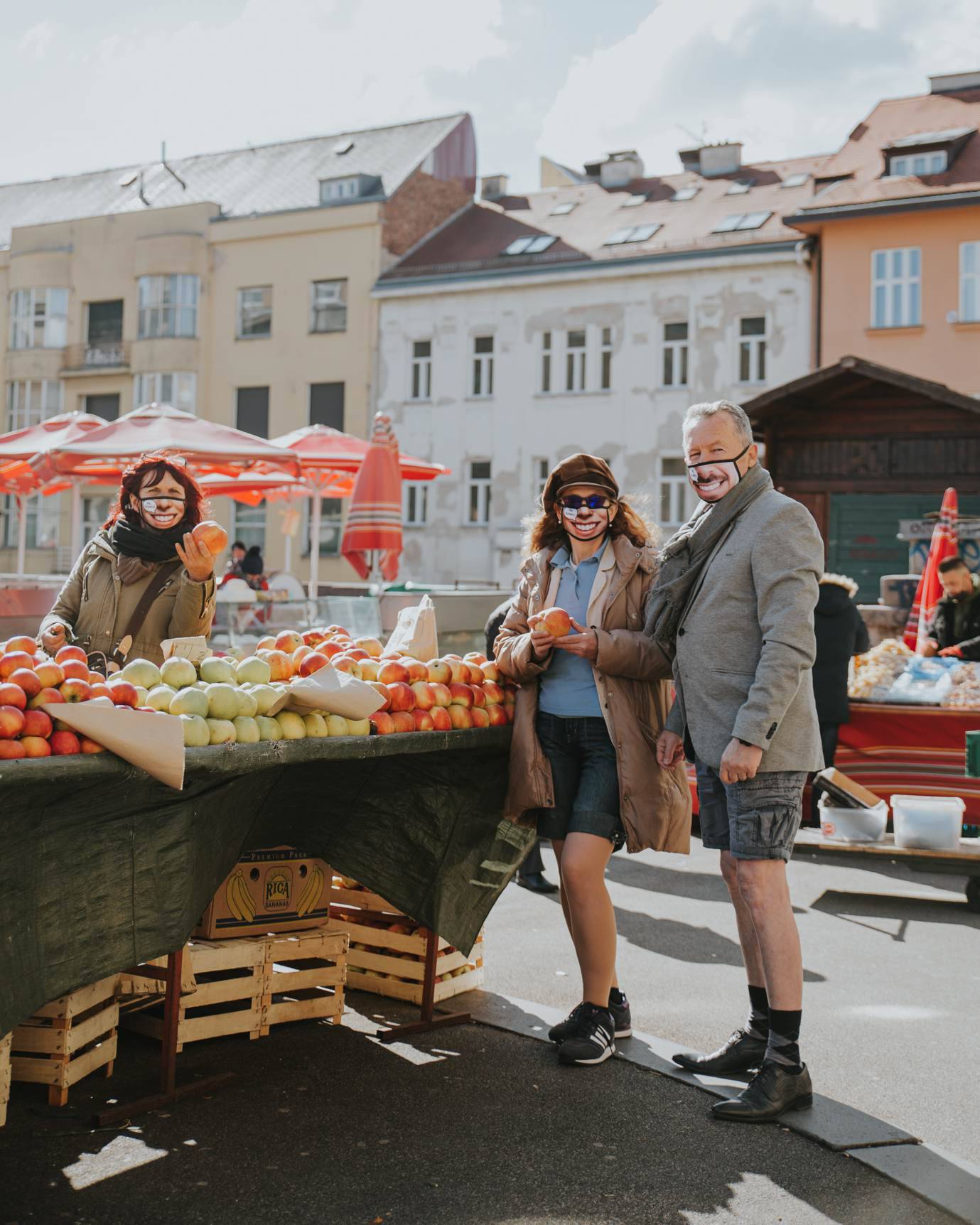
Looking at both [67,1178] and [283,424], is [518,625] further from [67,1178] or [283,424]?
[283,424]

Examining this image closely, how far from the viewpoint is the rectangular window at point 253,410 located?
3403 cm

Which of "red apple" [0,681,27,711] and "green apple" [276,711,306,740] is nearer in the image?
"red apple" [0,681,27,711]

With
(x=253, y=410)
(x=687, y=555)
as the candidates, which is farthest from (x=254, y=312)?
(x=687, y=555)

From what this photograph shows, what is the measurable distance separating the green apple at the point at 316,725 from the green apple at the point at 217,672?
26 cm

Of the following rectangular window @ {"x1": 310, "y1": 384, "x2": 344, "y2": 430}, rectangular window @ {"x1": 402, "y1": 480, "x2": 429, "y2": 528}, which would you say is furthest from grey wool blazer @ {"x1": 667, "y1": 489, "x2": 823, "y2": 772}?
rectangular window @ {"x1": 310, "y1": 384, "x2": 344, "y2": 430}

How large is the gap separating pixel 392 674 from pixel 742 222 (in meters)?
27.0

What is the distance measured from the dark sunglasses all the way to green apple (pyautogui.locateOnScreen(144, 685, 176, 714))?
5.19ft

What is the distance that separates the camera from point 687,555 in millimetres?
4227

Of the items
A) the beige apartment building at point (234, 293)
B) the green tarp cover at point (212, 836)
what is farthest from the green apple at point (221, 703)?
the beige apartment building at point (234, 293)

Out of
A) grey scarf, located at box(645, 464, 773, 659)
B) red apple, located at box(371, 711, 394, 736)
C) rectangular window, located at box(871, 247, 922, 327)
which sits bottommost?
red apple, located at box(371, 711, 394, 736)

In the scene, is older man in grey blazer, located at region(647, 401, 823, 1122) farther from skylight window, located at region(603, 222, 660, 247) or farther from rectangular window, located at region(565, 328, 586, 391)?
skylight window, located at region(603, 222, 660, 247)

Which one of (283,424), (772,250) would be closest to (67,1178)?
(772,250)

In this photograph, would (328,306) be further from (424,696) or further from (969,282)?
(424,696)

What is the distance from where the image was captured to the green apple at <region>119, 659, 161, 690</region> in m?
3.78
